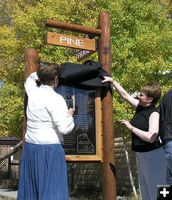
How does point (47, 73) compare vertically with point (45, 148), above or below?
above

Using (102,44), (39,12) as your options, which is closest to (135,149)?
(102,44)

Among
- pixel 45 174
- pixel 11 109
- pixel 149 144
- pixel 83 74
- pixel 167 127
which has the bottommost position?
pixel 45 174

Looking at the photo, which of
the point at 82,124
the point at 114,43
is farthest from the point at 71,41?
the point at 114,43

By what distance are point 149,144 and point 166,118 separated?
451 millimetres

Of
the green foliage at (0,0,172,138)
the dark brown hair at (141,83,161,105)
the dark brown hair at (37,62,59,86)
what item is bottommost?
the dark brown hair at (141,83,161,105)

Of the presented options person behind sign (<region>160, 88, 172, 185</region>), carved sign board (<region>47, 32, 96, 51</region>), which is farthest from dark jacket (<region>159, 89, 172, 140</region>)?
carved sign board (<region>47, 32, 96, 51</region>)

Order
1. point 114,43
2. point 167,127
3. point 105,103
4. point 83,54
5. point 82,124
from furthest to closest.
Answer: point 114,43, point 83,54, point 105,103, point 82,124, point 167,127

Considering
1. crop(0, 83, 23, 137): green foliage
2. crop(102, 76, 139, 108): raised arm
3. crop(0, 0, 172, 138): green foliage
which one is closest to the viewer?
crop(102, 76, 139, 108): raised arm

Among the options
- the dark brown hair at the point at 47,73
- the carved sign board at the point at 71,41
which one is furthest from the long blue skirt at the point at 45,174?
the carved sign board at the point at 71,41

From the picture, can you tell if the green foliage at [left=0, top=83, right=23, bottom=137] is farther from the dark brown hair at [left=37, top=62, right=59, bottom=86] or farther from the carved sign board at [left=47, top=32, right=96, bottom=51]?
the dark brown hair at [left=37, top=62, right=59, bottom=86]

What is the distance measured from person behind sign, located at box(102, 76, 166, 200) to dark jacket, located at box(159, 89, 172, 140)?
0.17 m

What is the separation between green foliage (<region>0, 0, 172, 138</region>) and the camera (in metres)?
12.7

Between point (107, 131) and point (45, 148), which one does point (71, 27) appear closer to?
point (107, 131)

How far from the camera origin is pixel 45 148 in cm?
466
